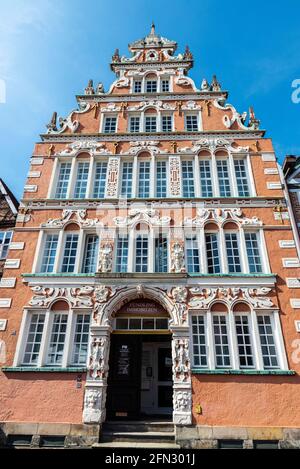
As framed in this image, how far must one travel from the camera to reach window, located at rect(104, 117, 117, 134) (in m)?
17.4

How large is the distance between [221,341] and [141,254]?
4.71 metres

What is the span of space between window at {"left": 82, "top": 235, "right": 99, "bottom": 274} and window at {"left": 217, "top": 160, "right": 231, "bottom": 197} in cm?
628

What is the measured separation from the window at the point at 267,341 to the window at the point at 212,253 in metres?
2.53

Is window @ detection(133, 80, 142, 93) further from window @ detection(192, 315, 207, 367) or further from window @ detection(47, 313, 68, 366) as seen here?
window @ detection(192, 315, 207, 367)

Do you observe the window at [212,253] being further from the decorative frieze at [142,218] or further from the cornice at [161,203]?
the decorative frieze at [142,218]

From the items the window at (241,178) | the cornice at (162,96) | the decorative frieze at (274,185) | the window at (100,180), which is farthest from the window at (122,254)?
the cornice at (162,96)

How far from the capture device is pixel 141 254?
13617 millimetres

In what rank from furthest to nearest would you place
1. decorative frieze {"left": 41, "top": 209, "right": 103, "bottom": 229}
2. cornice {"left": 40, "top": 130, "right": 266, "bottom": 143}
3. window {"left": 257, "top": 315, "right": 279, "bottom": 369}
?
cornice {"left": 40, "top": 130, "right": 266, "bottom": 143} → decorative frieze {"left": 41, "top": 209, "right": 103, "bottom": 229} → window {"left": 257, "top": 315, "right": 279, "bottom": 369}

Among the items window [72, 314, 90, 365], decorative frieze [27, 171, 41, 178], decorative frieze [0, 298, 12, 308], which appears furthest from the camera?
decorative frieze [27, 171, 41, 178]

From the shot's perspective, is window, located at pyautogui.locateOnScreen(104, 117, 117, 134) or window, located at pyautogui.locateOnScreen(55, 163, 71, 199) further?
window, located at pyautogui.locateOnScreen(104, 117, 117, 134)

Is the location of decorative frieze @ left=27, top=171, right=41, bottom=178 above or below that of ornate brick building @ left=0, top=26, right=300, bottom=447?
above

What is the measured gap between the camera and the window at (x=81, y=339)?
11.8 meters

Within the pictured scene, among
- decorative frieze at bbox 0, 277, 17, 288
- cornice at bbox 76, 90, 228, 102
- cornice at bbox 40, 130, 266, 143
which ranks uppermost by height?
cornice at bbox 76, 90, 228, 102

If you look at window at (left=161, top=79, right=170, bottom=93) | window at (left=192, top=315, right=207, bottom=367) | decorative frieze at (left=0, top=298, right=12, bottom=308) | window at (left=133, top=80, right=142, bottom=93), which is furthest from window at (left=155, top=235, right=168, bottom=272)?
window at (left=133, top=80, right=142, bottom=93)
